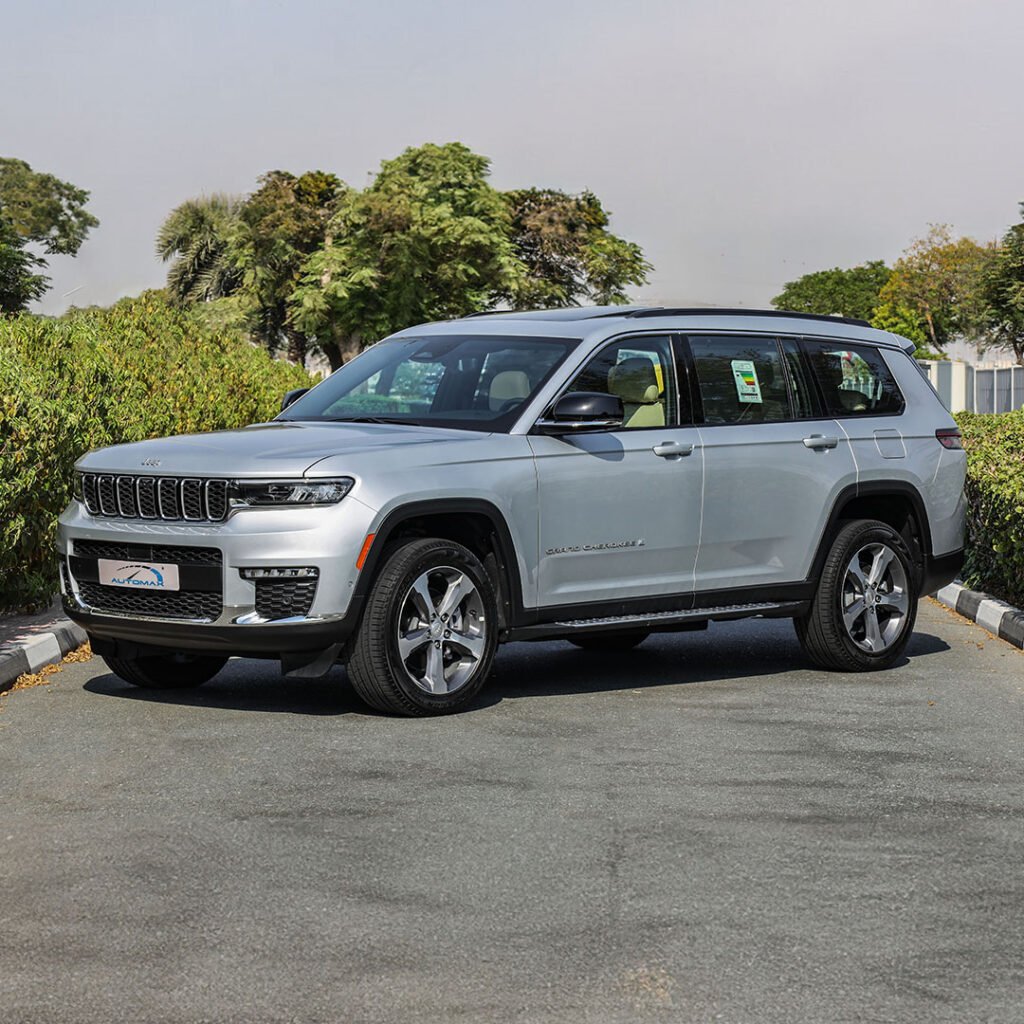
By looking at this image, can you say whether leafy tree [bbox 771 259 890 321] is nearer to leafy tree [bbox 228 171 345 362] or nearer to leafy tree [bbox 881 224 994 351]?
leafy tree [bbox 881 224 994 351]

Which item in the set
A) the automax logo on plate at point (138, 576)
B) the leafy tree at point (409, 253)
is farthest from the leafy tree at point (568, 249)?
the automax logo on plate at point (138, 576)

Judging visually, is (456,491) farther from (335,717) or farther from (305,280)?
(305,280)

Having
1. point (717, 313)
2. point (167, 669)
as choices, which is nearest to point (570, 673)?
point (717, 313)

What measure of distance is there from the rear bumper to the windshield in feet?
9.27

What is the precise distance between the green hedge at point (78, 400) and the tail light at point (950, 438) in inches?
213

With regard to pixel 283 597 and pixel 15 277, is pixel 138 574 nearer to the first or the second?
pixel 283 597

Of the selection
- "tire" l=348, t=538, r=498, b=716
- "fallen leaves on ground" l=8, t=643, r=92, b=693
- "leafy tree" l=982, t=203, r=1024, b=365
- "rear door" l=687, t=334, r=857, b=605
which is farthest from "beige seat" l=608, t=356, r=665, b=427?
"leafy tree" l=982, t=203, r=1024, b=365

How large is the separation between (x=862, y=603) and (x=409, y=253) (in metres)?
62.1

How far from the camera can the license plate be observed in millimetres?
8359

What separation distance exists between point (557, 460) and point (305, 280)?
218ft

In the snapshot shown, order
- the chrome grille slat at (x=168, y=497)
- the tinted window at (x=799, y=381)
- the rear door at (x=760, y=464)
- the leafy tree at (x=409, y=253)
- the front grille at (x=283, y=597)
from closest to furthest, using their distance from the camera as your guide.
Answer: the front grille at (x=283, y=597)
the chrome grille slat at (x=168, y=497)
the rear door at (x=760, y=464)
the tinted window at (x=799, y=381)
the leafy tree at (x=409, y=253)

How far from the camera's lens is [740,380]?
33.0ft

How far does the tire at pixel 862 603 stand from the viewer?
1022 cm

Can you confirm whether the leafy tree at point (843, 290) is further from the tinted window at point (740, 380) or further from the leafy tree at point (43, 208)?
the tinted window at point (740, 380)
